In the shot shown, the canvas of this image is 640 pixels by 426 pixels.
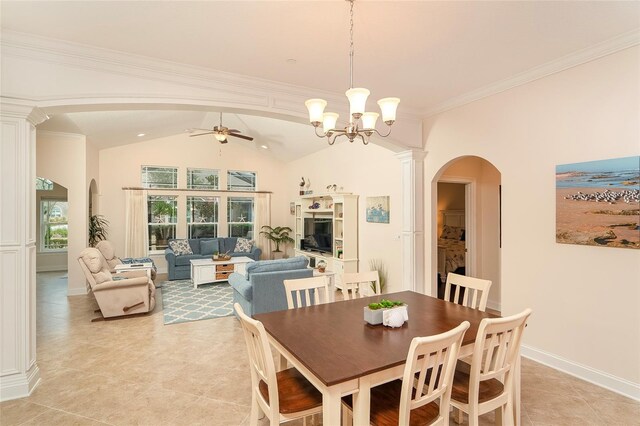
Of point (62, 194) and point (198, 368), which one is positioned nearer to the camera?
point (198, 368)

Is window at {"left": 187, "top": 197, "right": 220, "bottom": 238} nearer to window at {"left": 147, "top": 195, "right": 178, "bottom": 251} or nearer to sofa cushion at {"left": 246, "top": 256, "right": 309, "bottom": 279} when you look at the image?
window at {"left": 147, "top": 195, "right": 178, "bottom": 251}

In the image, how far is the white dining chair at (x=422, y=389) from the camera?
4.83 feet

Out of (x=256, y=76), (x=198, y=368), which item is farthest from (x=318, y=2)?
(x=198, y=368)

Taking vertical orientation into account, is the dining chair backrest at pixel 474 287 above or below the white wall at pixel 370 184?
below

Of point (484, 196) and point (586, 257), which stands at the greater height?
point (484, 196)

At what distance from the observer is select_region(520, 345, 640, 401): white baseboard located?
8.86 ft

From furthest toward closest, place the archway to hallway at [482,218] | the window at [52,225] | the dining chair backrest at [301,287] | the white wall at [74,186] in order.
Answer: the window at [52,225] < the white wall at [74,186] < the archway to hallway at [482,218] < the dining chair backrest at [301,287]

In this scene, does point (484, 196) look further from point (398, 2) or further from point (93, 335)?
point (93, 335)

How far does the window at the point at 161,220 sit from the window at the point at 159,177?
13.2 inches

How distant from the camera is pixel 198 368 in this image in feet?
10.7

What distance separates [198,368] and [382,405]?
2.20m

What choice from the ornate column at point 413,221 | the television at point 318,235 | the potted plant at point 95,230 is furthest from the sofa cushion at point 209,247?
the ornate column at point 413,221

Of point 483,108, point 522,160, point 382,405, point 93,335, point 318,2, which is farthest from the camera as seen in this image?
point 93,335

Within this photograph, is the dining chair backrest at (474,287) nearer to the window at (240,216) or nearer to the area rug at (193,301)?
the area rug at (193,301)
